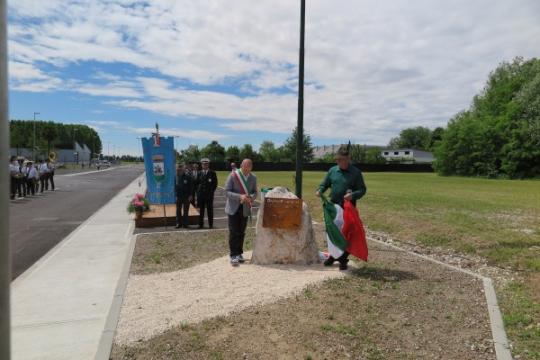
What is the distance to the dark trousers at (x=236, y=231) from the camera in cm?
702

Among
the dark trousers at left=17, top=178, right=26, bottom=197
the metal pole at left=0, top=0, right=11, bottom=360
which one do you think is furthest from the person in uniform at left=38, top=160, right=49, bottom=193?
the metal pole at left=0, top=0, right=11, bottom=360

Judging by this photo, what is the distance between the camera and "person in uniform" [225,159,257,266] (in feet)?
23.0

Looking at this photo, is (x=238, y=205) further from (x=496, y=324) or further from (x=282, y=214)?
(x=496, y=324)

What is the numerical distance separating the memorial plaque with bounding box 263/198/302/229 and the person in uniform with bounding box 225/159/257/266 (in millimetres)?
344

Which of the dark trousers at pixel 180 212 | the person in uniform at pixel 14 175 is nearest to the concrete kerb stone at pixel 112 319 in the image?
the dark trousers at pixel 180 212

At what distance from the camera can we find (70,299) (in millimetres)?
5613

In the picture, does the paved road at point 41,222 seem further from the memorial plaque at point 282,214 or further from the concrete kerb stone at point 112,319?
the memorial plaque at point 282,214

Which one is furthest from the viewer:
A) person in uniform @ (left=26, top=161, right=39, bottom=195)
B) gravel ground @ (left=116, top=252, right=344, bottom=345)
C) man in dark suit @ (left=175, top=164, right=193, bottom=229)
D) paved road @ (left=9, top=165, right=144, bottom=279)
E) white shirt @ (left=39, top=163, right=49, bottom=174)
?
white shirt @ (left=39, top=163, right=49, bottom=174)

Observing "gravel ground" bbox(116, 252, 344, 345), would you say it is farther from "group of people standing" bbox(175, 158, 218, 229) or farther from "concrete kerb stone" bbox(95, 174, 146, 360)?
"group of people standing" bbox(175, 158, 218, 229)

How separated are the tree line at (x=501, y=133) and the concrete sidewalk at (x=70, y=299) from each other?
155 ft

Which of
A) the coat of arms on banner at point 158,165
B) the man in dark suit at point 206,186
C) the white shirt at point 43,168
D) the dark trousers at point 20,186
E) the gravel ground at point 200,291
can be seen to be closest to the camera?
the gravel ground at point 200,291

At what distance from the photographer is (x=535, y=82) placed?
44.9 meters

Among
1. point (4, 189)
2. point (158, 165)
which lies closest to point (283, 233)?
point (4, 189)

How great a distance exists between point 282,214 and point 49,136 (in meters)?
98.2
